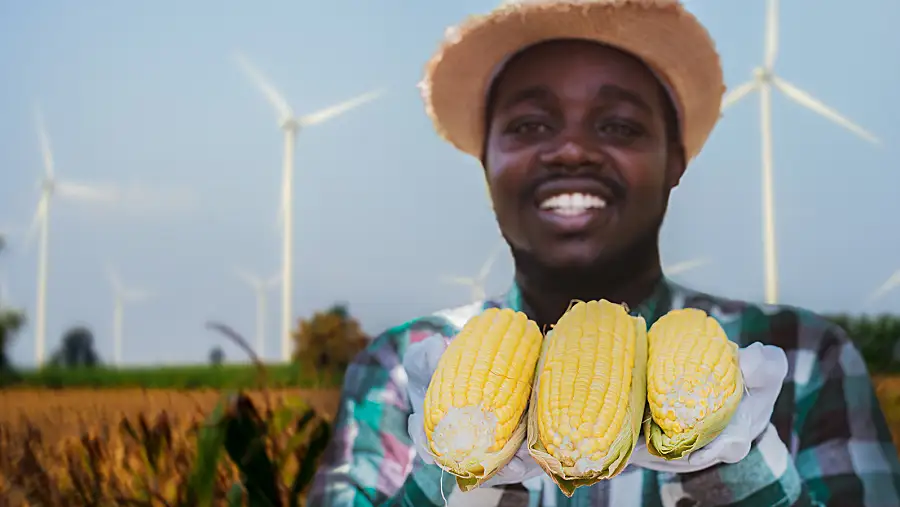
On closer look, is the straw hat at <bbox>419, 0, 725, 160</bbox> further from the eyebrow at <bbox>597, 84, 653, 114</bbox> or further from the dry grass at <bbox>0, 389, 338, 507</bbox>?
the dry grass at <bbox>0, 389, 338, 507</bbox>

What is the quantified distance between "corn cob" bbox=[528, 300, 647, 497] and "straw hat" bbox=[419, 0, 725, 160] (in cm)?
102

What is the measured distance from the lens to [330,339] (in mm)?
3094

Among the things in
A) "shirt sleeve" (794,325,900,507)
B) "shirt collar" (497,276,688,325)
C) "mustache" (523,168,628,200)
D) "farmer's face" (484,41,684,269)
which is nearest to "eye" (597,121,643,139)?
"farmer's face" (484,41,684,269)

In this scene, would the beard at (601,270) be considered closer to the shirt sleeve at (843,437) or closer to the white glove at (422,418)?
the shirt sleeve at (843,437)

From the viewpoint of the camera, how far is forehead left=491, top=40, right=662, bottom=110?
2.30 meters

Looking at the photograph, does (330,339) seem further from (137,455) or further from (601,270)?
(601,270)

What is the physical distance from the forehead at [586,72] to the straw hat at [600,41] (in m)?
0.02

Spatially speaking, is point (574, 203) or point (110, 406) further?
point (110, 406)

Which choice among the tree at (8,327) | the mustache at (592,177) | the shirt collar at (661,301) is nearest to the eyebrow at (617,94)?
the mustache at (592,177)

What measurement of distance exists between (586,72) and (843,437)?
1.12 m

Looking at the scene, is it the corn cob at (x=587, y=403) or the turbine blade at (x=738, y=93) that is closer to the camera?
the corn cob at (x=587, y=403)

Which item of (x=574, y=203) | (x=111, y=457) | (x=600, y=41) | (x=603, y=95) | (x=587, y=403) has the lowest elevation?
(x=111, y=457)

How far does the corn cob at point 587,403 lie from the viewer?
4.39 feet

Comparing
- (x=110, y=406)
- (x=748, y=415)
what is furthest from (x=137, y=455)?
(x=748, y=415)
